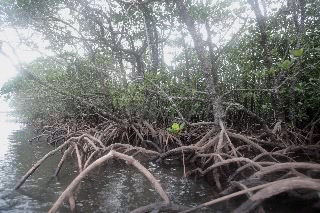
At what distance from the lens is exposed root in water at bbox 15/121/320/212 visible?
126 inches

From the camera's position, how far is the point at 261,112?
33.7ft

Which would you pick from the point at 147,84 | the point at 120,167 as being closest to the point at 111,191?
the point at 120,167

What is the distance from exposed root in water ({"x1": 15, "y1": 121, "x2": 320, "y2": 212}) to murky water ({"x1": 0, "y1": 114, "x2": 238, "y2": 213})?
269mm

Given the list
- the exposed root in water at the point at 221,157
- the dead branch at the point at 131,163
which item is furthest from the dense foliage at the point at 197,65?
the dead branch at the point at 131,163

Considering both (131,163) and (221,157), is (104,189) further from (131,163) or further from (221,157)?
(221,157)

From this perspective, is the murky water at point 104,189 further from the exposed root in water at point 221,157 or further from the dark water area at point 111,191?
the exposed root in water at point 221,157

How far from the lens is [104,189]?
5211 mm

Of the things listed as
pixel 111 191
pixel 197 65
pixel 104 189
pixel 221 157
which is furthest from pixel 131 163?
pixel 197 65

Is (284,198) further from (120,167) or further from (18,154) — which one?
(18,154)

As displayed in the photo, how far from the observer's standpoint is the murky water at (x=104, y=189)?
433cm

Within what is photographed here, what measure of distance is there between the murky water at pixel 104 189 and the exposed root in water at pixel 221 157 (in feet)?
0.88

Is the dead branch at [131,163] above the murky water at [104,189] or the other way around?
above

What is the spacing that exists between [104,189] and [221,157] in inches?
89.7

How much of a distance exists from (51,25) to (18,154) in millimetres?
5334
